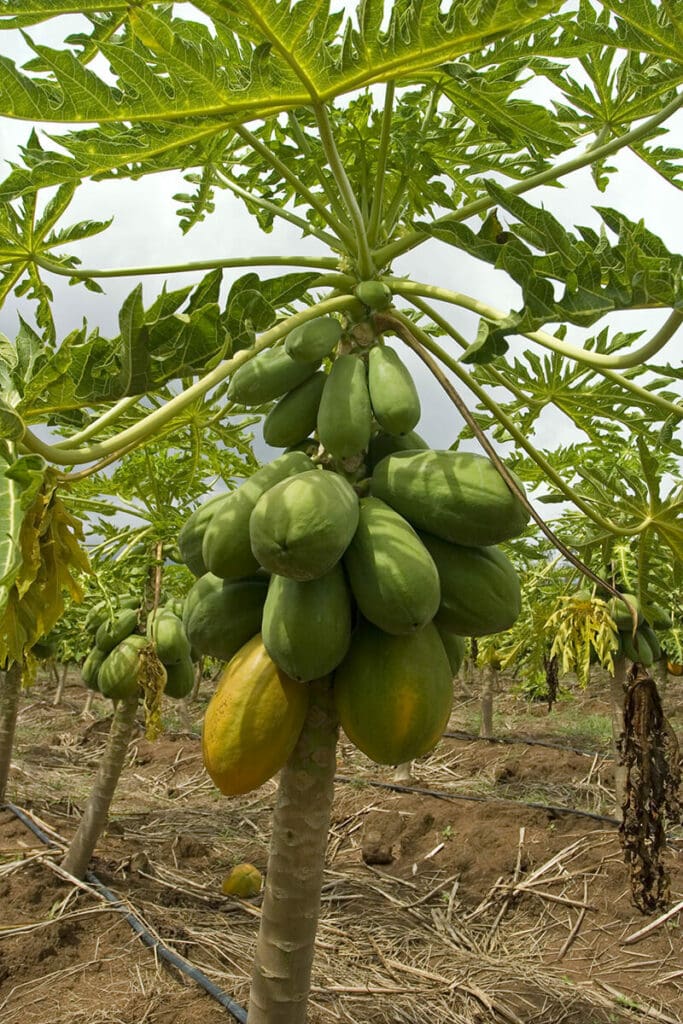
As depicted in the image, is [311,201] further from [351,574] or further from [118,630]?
[118,630]

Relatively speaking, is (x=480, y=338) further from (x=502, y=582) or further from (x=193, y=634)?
(x=193, y=634)

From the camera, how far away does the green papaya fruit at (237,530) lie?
1385 millimetres

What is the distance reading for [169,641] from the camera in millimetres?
4152

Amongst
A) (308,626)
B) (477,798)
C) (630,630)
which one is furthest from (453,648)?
(477,798)

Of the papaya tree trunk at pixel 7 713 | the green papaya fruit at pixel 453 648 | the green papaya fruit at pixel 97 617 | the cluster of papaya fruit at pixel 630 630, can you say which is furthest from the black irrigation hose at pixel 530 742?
the green papaya fruit at pixel 453 648

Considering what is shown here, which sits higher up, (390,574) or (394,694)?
(390,574)

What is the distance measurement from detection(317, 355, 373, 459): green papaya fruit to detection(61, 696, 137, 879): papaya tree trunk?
3.42 meters

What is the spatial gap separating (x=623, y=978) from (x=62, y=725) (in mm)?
13740

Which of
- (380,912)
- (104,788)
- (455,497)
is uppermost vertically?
(455,497)

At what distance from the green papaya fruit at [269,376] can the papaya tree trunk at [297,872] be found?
61 centimetres

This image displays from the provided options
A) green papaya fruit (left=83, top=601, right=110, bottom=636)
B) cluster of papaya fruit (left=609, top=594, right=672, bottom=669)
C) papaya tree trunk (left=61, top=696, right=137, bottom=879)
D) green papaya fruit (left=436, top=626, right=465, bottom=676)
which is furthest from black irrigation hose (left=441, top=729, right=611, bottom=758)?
green papaya fruit (left=436, top=626, right=465, bottom=676)

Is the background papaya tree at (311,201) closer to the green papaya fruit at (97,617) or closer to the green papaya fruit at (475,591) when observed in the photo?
the green papaya fruit at (475,591)

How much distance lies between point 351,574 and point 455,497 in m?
0.23

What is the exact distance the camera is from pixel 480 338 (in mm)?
1183
